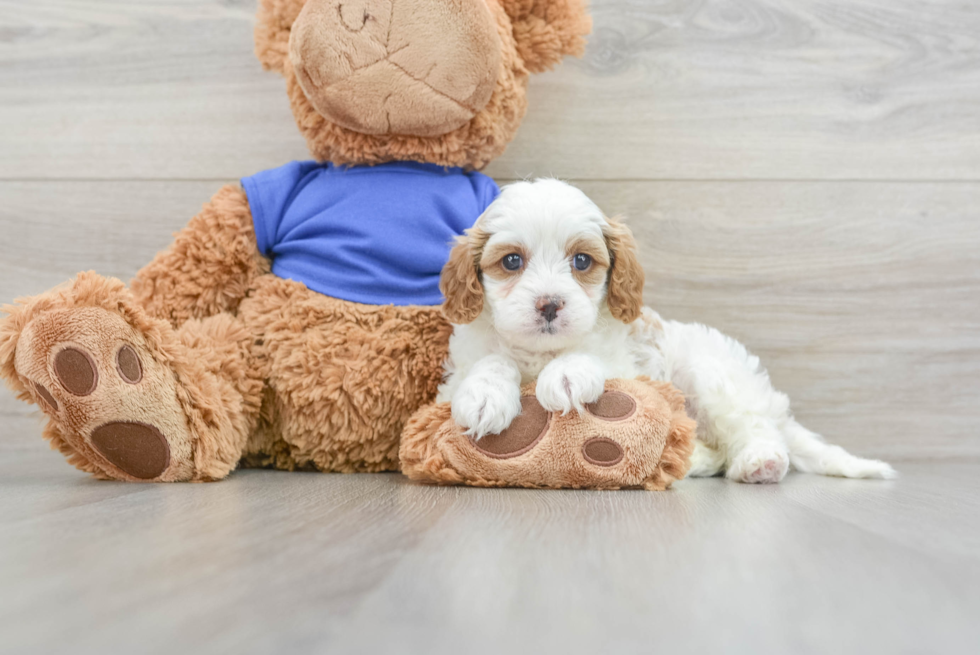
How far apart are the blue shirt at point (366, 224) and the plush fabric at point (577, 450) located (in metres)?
0.31

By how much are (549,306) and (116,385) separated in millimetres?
607

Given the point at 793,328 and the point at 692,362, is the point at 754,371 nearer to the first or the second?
Answer: the point at 692,362

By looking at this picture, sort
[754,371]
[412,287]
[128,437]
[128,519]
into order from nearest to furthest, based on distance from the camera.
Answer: [128,519]
[128,437]
[412,287]
[754,371]

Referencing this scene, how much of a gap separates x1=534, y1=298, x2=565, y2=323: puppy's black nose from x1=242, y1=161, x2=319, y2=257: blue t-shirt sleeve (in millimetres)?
554

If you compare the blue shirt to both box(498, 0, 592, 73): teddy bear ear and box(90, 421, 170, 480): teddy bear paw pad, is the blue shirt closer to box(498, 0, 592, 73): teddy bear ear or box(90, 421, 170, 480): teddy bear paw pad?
box(498, 0, 592, 73): teddy bear ear

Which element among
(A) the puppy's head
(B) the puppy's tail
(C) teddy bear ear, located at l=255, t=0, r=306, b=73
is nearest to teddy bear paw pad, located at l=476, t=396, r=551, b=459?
(A) the puppy's head

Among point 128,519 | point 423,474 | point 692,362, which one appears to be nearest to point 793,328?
point 692,362

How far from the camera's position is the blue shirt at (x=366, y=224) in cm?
123

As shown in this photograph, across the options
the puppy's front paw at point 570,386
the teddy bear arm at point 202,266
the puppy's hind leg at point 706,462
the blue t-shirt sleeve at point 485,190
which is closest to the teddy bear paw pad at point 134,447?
the teddy bear arm at point 202,266

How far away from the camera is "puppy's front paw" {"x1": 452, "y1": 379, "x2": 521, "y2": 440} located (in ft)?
3.24

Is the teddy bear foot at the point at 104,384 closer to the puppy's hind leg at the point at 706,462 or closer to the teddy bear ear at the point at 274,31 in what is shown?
the teddy bear ear at the point at 274,31

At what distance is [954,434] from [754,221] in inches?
24.4

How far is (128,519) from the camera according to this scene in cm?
78

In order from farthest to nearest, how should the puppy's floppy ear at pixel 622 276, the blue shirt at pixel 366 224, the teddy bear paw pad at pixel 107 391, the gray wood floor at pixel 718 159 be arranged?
the gray wood floor at pixel 718 159 → the blue shirt at pixel 366 224 → the puppy's floppy ear at pixel 622 276 → the teddy bear paw pad at pixel 107 391
